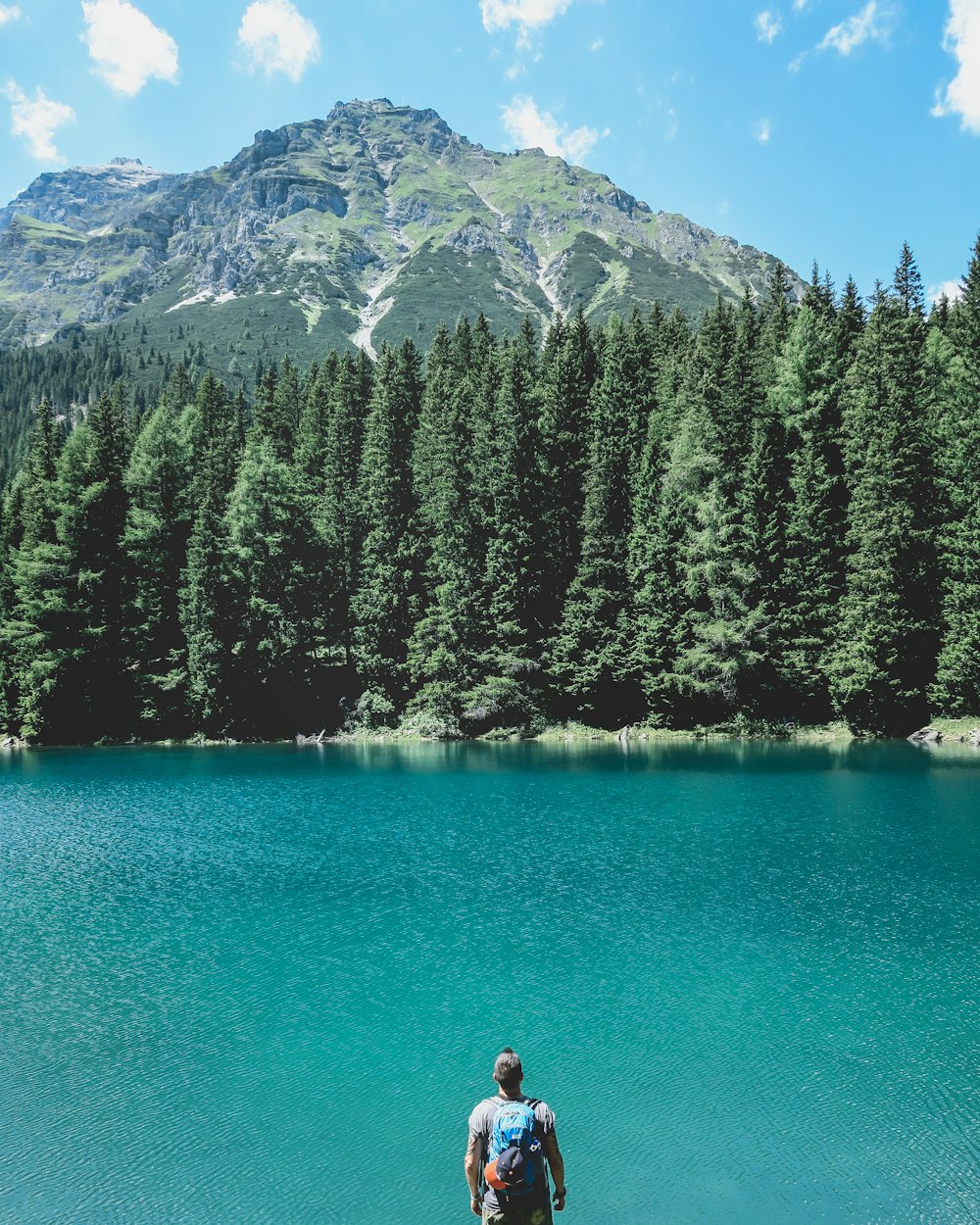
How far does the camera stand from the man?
6.62 metres

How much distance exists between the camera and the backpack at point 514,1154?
6.57 metres

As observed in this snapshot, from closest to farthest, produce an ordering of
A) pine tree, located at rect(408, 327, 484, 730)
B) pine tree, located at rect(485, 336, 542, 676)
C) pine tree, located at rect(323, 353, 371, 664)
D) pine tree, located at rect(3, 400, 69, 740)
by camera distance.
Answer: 1. pine tree, located at rect(408, 327, 484, 730)
2. pine tree, located at rect(3, 400, 69, 740)
3. pine tree, located at rect(485, 336, 542, 676)
4. pine tree, located at rect(323, 353, 371, 664)

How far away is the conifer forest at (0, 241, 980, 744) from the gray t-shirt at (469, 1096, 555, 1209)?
47.7 m

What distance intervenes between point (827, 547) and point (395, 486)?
1177 inches

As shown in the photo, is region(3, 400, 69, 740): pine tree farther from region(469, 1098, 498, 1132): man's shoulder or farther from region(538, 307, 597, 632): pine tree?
region(469, 1098, 498, 1132): man's shoulder

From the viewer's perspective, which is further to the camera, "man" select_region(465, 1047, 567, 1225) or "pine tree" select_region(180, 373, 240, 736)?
"pine tree" select_region(180, 373, 240, 736)

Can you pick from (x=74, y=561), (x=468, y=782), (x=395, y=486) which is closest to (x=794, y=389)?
(x=395, y=486)

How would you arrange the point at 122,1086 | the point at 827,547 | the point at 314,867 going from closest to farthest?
1. the point at 122,1086
2. the point at 314,867
3. the point at 827,547

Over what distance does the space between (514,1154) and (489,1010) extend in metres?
8.80

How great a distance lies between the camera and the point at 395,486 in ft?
204

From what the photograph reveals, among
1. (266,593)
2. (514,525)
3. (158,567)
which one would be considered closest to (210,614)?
(266,593)

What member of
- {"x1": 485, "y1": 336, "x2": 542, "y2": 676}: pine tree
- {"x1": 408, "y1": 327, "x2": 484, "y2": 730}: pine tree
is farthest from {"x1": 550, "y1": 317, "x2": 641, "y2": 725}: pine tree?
{"x1": 408, "y1": 327, "x2": 484, "y2": 730}: pine tree

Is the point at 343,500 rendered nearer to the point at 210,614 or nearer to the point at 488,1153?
the point at 210,614

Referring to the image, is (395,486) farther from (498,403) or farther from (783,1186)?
(783,1186)
